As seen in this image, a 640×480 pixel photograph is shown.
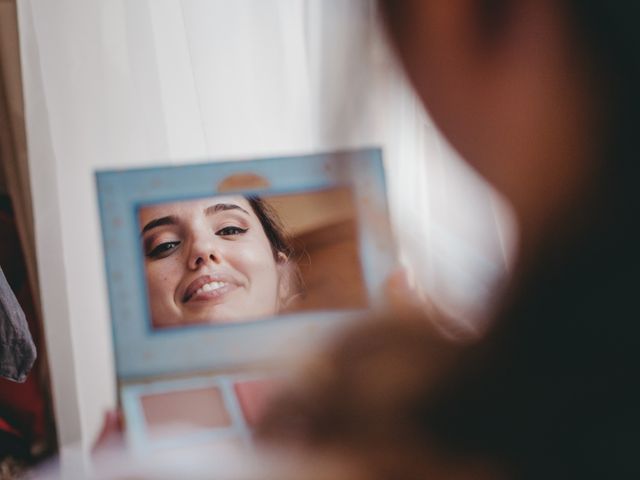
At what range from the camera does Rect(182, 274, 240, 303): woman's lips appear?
631 mm

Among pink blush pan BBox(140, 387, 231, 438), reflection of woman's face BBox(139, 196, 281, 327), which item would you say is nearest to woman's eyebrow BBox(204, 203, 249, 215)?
reflection of woman's face BBox(139, 196, 281, 327)

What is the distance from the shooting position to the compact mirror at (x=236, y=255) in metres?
0.61

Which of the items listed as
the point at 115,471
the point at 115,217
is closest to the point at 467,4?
the point at 115,217

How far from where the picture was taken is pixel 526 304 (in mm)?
399

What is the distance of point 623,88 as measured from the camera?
48cm

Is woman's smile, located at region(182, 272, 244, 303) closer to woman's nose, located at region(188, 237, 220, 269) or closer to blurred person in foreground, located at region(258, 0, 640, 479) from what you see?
woman's nose, located at region(188, 237, 220, 269)

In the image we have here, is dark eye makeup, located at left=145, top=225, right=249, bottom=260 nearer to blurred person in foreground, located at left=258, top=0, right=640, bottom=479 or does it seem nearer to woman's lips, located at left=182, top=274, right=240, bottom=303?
woman's lips, located at left=182, top=274, right=240, bottom=303

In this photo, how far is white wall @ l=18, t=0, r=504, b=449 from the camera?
62 centimetres

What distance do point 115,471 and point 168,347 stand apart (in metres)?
0.11

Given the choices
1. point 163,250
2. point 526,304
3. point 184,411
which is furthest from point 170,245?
point 526,304

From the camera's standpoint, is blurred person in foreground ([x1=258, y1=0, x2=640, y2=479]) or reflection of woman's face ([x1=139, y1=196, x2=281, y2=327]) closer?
blurred person in foreground ([x1=258, y1=0, x2=640, y2=479])

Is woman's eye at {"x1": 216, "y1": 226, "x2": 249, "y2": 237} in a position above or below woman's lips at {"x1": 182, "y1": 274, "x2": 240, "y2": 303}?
above

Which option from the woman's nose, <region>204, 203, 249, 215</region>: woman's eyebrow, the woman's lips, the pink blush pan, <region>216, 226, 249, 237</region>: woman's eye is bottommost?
the pink blush pan

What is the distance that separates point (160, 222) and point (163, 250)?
0.09 ft
